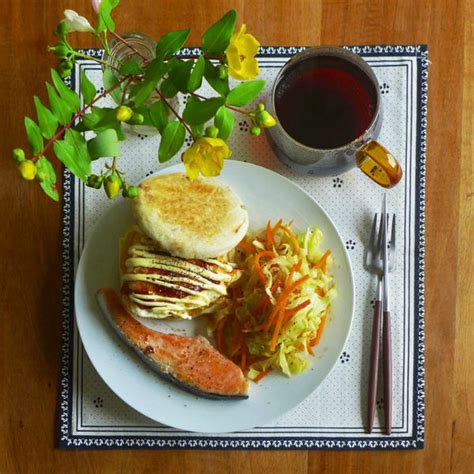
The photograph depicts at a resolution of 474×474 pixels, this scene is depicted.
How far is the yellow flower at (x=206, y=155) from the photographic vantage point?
0.79m

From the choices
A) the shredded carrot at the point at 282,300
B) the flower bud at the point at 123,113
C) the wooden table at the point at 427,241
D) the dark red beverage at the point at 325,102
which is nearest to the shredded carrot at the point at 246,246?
the shredded carrot at the point at 282,300

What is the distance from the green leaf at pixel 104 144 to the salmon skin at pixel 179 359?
46cm

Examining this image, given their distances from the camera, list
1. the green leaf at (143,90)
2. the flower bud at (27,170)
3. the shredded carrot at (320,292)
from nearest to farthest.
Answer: the flower bud at (27,170) → the green leaf at (143,90) → the shredded carrot at (320,292)

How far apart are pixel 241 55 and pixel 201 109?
0.08 metres

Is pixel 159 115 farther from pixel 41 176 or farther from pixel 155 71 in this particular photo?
pixel 41 176

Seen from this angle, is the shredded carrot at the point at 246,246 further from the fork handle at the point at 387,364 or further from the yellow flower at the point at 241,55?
the yellow flower at the point at 241,55

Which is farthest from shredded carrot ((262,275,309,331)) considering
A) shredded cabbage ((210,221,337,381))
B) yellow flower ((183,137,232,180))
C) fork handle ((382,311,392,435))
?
yellow flower ((183,137,232,180))

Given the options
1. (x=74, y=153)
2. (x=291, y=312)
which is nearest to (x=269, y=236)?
(x=291, y=312)

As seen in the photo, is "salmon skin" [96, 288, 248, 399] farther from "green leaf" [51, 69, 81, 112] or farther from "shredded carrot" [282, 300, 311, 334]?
"green leaf" [51, 69, 81, 112]

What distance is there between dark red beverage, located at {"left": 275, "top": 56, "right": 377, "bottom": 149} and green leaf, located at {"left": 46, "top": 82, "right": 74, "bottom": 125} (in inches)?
16.1

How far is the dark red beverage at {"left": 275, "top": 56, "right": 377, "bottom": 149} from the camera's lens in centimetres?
108

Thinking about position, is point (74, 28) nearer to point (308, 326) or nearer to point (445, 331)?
point (308, 326)

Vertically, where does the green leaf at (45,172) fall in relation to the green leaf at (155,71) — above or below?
below

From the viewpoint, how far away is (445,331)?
1.25 m
